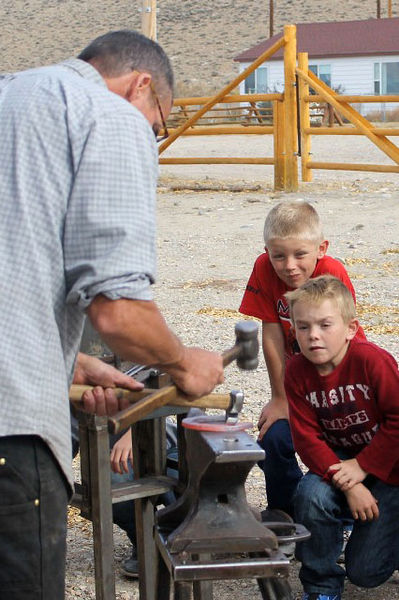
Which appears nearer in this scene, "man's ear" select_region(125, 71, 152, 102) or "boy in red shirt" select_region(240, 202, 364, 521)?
"man's ear" select_region(125, 71, 152, 102)

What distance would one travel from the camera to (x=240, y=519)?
2.61 meters

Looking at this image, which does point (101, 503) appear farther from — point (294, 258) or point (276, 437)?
point (294, 258)

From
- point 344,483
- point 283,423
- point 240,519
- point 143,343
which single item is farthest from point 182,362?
point 283,423

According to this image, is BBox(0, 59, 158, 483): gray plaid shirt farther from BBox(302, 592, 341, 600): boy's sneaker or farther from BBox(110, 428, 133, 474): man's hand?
BBox(302, 592, 341, 600): boy's sneaker

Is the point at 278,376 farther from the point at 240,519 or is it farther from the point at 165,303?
the point at 165,303

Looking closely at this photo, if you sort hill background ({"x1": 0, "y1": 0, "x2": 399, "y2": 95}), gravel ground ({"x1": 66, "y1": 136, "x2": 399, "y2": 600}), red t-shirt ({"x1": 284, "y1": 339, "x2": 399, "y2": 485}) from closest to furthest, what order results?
red t-shirt ({"x1": 284, "y1": 339, "x2": 399, "y2": 485}) < gravel ground ({"x1": 66, "y1": 136, "x2": 399, "y2": 600}) < hill background ({"x1": 0, "y1": 0, "x2": 399, "y2": 95})

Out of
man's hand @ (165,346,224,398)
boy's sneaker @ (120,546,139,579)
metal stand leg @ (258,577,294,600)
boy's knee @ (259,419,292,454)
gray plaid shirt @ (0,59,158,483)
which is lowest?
boy's sneaker @ (120,546,139,579)

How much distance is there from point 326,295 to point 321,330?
11cm

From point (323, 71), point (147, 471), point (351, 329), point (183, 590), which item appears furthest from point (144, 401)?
point (323, 71)

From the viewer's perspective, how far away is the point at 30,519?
2168mm

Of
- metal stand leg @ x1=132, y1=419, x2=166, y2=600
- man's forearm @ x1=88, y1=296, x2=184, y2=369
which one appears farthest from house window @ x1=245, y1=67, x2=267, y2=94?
man's forearm @ x1=88, y1=296, x2=184, y2=369

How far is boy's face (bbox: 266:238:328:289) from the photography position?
3.71 m

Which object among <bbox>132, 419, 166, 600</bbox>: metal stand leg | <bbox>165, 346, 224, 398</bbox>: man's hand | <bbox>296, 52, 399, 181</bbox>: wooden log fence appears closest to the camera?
<bbox>165, 346, 224, 398</bbox>: man's hand

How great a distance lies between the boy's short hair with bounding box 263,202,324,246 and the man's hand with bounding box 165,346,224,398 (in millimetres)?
1339
